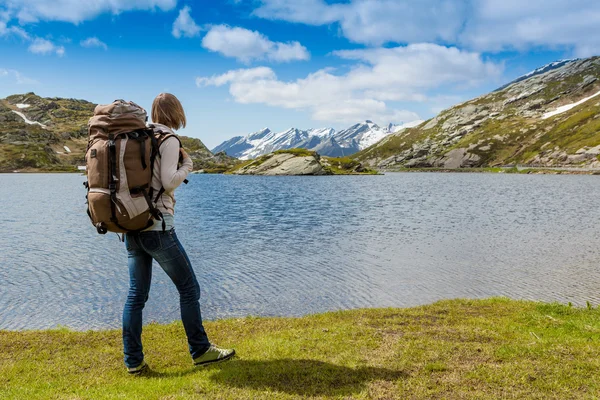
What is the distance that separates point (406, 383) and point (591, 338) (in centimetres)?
671

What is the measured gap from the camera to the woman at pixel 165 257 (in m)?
8.13

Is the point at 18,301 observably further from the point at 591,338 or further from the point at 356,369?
the point at 591,338

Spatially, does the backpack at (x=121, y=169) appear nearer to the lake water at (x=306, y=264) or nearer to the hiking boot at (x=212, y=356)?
the hiking boot at (x=212, y=356)

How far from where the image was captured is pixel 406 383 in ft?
27.0

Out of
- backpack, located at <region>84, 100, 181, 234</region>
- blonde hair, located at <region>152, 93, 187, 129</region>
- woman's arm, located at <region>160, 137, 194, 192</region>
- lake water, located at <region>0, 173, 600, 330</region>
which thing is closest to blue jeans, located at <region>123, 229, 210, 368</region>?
backpack, located at <region>84, 100, 181, 234</region>

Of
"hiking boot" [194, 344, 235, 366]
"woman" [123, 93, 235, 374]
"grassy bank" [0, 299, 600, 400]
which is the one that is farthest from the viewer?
"hiking boot" [194, 344, 235, 366]

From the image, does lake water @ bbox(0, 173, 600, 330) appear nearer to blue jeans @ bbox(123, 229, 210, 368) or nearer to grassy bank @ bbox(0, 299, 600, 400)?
grassy bank @ bbox(0, 299, 600, 400)

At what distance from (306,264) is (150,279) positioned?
811 inches

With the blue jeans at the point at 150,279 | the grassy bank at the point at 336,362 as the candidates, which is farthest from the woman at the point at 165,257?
the grassy bank at the point at 336,362

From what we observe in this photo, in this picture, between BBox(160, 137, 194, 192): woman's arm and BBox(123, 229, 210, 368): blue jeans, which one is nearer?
BBox(160, 137, 194, 192): woman's arm

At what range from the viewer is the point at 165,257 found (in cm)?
832

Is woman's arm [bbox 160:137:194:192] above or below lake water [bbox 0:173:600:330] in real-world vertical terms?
above

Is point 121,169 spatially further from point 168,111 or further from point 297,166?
point 297,166

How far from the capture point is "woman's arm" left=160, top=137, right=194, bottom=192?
7996mm
